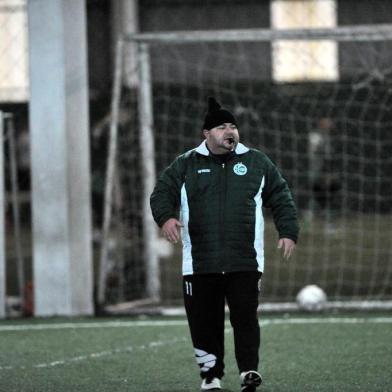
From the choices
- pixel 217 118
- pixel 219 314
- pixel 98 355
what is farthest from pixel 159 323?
pixel 217 118

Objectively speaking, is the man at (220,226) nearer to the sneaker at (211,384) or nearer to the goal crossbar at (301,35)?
the sneaker at (211,384)

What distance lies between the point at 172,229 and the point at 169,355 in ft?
6.60

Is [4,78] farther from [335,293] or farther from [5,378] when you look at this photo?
[5,378]

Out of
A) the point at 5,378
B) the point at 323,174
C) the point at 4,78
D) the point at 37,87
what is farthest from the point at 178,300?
the point at 4,78

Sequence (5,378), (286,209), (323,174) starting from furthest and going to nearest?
(323,174) < (5,378) < (286,209)

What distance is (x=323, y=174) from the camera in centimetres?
2280

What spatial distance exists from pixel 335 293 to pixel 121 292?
7.03 feet

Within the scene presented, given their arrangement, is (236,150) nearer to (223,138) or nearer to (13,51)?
(223,138)

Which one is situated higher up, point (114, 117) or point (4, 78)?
point (4, 78)

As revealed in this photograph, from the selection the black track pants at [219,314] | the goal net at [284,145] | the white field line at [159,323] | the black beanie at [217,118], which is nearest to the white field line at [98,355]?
the white field line at [159,323]

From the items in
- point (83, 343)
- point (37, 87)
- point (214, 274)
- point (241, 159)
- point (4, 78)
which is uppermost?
point (4, 78)

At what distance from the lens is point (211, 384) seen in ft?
21.8

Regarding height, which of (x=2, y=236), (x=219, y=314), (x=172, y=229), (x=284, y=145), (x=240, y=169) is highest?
(x=284, y=145)

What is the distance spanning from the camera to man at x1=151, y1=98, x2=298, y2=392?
6594 millimetres
